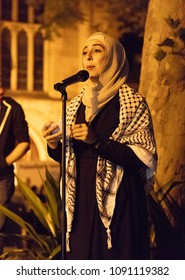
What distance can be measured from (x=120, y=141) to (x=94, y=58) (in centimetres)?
42

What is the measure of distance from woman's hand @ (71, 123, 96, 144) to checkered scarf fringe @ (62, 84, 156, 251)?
228 mm

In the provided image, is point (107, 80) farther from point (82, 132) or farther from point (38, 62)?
point (38, 62)

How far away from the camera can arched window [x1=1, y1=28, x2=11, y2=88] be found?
18609mm

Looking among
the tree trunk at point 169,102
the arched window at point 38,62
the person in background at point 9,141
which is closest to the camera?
the person in background at point 9,141

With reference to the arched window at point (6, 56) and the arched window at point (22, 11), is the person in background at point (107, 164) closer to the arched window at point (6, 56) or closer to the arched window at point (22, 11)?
the arched window at point (6, 56)

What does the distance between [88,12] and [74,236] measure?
13852 millimetres

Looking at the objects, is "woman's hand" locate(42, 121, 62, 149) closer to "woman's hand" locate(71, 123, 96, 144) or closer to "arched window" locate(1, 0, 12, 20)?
"woman's hand" locate(71, 123, 96, 144)

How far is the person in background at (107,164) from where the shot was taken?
149 inches

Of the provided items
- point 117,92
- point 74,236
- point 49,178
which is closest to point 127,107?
point 117,92

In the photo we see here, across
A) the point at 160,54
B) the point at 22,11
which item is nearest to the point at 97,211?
the point at 160,54

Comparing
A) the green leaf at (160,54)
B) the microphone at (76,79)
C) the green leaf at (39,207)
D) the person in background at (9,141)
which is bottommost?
the green leaf at (39,207)

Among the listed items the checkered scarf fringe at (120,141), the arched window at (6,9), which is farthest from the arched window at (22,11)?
the checkered scarf fringe at (120,141)

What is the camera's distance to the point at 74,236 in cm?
394
